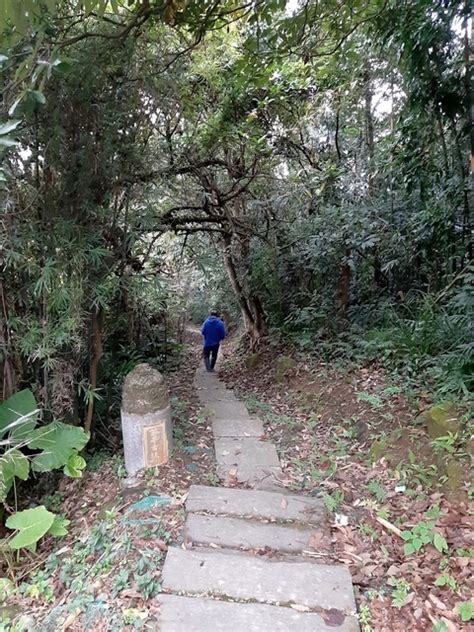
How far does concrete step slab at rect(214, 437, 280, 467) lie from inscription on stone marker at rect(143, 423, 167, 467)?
1.81 feet

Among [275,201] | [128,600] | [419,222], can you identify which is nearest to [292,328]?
[275,201]

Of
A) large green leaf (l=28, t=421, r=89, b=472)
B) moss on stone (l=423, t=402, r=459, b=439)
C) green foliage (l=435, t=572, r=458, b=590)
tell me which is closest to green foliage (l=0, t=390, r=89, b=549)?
large green leaf (l=28, t=421, r=89, b=472)

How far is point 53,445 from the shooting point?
127 inches

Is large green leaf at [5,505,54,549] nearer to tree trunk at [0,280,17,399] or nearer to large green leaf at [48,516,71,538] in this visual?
large green leaf at [48,516,71,538]

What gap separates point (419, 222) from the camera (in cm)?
532

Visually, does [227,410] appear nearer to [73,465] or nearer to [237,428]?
[237,428]

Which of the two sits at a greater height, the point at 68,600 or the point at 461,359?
the point at 461,359

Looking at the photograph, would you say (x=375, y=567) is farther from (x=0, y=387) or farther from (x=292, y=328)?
(x=292, y=328)

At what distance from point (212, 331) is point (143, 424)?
16.3 ft

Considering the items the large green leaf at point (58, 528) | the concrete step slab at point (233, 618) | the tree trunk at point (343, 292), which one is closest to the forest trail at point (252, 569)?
the concrete step slab at point (233, 618)

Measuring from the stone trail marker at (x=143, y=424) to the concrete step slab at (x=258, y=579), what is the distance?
96cm

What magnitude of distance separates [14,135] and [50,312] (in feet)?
4.16

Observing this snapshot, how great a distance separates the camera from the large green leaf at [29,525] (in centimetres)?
265

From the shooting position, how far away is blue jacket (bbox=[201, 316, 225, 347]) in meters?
8.31
